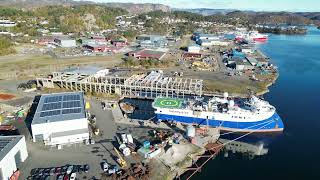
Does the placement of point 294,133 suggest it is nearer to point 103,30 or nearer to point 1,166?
point 1,166

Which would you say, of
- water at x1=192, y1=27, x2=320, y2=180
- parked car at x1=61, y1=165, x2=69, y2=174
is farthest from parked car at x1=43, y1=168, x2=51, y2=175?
water at x1=192, y1=27, x2=320, y2=180

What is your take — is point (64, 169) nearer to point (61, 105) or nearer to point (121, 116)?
point (61, 105)

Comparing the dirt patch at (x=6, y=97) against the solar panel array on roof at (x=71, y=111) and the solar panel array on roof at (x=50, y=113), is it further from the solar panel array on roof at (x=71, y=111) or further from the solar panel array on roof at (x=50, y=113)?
the solar panel array on roof at (x=71, y=111)

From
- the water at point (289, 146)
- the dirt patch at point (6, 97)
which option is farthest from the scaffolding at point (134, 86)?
the water at point (289, 146)

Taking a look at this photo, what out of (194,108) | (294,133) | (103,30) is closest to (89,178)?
(194,108)

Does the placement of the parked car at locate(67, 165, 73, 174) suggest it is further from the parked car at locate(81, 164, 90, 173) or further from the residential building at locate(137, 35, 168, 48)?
the residential building at locate(137, 35, 168, 48)

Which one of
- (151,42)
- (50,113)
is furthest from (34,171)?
(151,42)

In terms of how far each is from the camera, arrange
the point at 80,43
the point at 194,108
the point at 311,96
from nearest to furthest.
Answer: the point at 194,108, the point at 311,96, the point at 80,43
